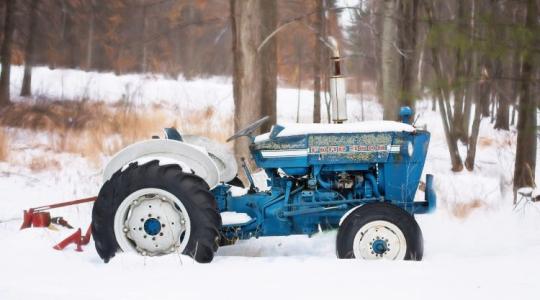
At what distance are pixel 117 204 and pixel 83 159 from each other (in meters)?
7.11

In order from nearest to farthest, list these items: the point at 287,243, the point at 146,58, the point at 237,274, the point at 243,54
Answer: the point at 237,274 → the point at 287,243 → the point at 243,54 → the point at 146,58

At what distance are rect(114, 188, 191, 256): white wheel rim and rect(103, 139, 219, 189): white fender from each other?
12.3 inches

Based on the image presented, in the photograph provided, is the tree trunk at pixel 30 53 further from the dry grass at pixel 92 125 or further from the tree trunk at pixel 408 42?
the tree trunk at pixel 408 42

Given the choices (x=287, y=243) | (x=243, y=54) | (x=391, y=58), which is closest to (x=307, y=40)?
(x=391, y=58)

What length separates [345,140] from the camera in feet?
16.7

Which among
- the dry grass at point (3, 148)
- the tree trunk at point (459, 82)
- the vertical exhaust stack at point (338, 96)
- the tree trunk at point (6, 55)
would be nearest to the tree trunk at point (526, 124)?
the tree trunk at point (459, 82)

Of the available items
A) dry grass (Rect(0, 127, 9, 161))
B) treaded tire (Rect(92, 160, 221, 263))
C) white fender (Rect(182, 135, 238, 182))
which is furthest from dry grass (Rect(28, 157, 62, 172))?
treaded tire (Rect(92, 160, 221, 263))

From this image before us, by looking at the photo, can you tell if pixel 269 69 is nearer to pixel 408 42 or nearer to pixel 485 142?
pixel 408 42

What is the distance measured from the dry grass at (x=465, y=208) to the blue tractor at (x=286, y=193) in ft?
7.64

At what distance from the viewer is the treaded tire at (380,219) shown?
4828mm

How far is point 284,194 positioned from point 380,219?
0.83 metres

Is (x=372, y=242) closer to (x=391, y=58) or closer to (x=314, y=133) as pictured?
(x=314, y=133)

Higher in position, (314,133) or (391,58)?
(391,58)

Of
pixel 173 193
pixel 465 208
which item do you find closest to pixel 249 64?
pixel 465 208
